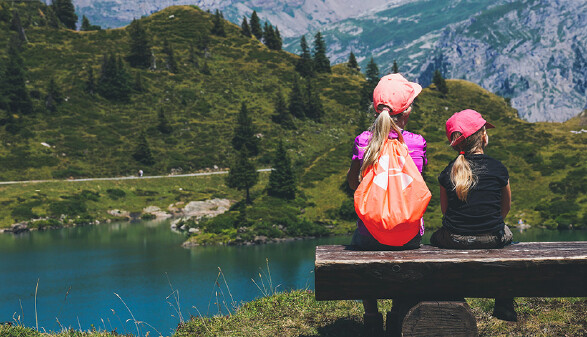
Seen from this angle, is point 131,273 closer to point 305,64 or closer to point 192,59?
point 192,59

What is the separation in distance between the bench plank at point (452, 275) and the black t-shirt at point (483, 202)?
1.91 ft

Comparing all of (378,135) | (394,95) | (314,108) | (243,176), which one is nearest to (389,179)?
(378,135)

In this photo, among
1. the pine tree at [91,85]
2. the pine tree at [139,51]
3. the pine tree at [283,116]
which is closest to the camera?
the pine tree at [91,85]

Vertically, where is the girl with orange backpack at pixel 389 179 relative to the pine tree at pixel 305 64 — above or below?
below

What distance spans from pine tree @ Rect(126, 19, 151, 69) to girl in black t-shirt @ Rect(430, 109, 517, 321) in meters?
107

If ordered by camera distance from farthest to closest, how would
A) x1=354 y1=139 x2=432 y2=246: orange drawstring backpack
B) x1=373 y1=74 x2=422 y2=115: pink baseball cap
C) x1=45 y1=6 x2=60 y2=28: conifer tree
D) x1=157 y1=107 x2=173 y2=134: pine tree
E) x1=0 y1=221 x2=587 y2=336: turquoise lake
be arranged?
x1=45 y1=6 x2=60 y2=28: conifer tree → x1=157 y1=107 x2=173 y2=134: pine tree → x1=0 y1=221 x2=587 y2=336: turquoise lake → x1=373 y1=74 x2=422 y2=115: pink baseball cap → x1=354 y1=139 x2=432 y2=246: orange drawstring backpack

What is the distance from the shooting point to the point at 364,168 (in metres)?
5.15

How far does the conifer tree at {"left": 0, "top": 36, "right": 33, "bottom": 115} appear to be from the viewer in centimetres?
7725

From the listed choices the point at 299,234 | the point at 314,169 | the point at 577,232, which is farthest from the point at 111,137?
the point at 577,232

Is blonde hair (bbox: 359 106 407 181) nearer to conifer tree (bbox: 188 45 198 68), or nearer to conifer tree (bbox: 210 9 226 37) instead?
conifer tree (bbox: 188 45 198 68)

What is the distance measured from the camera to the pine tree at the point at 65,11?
125m

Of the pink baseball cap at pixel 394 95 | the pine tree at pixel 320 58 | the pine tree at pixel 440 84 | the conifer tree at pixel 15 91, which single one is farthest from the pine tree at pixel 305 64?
the pink baseball cap at pixel 394 95

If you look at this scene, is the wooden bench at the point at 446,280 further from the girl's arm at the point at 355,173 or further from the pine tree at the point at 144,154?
the pine tree at the point at 144,154

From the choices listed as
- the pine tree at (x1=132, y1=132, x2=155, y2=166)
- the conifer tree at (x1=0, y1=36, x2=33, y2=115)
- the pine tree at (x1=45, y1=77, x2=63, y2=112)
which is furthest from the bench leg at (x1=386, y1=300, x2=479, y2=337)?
the pine tree at (x1=45, y1=77, x2=63, y2=112)
